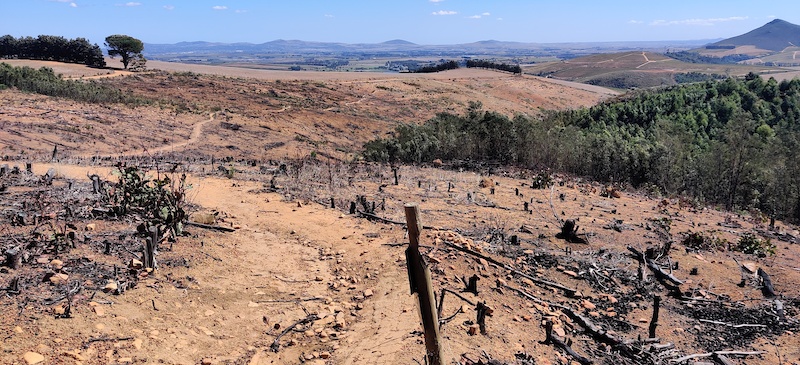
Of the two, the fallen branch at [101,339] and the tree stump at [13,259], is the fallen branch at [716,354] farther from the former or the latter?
the tree stump at [13,259]

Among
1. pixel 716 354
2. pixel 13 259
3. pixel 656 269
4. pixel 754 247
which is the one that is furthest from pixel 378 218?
pixel 754 247

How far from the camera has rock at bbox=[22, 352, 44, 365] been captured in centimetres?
397

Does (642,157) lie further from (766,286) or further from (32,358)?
(32,358)

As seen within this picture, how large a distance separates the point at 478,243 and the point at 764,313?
3.97 meters

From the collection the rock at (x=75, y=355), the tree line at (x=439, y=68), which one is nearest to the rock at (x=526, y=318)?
the rock at (x=75, y=355)

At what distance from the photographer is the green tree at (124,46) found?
45.0m

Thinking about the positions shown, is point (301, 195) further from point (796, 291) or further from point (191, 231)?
point (796, 291)

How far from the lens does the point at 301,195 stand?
34.3 ft

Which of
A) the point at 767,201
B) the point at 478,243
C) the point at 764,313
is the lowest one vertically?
the point at 767,201

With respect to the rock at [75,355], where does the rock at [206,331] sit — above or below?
A: below

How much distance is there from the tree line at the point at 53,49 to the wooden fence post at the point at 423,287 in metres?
52.7

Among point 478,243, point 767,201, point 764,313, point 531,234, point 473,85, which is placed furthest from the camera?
point 473,85

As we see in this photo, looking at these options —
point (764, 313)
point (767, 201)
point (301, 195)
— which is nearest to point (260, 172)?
point (301, 195)

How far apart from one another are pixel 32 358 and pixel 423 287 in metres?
3.60
